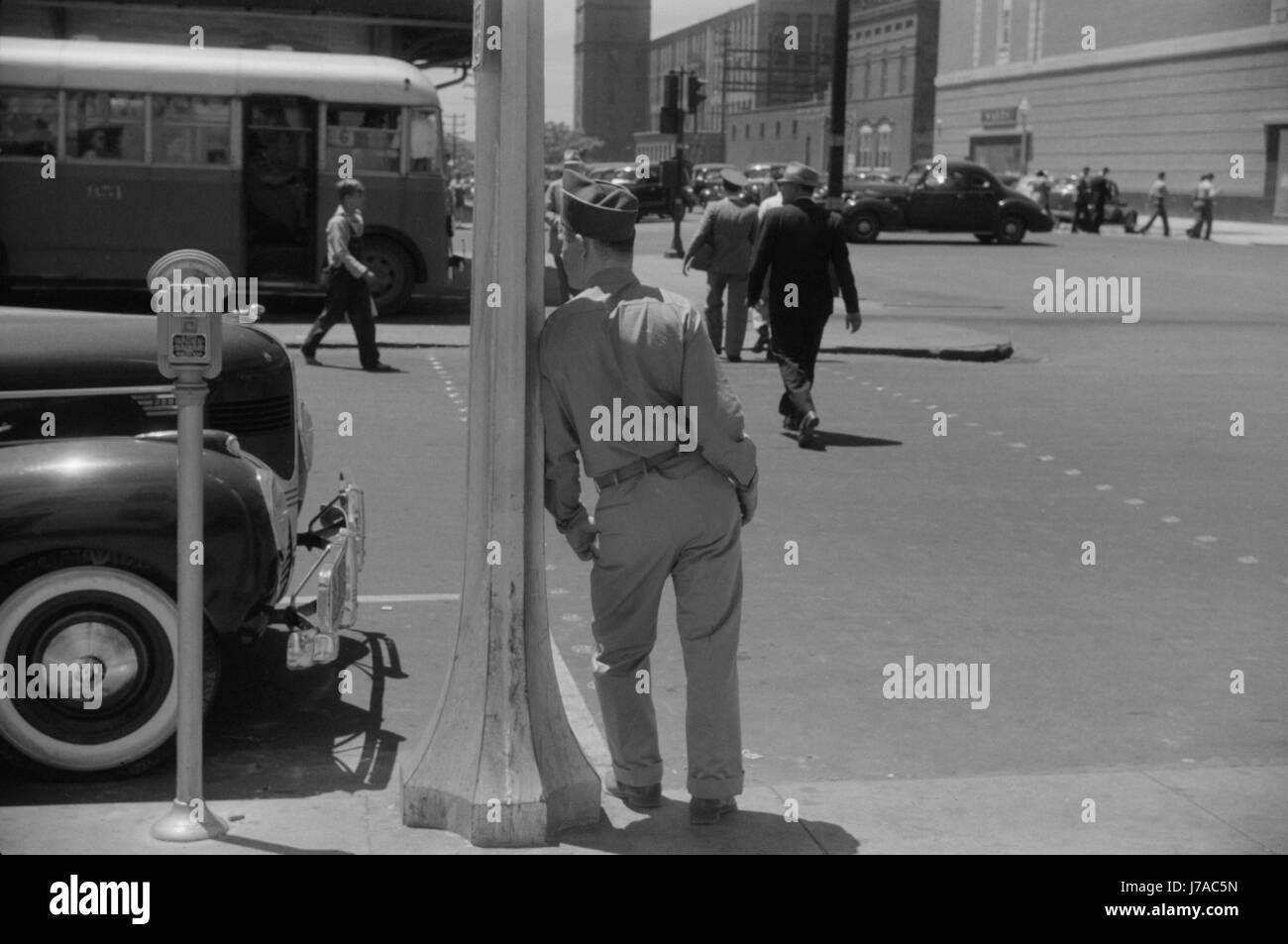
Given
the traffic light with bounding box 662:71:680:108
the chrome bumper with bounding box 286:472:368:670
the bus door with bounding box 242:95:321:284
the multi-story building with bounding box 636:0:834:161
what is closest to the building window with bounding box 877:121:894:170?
the multi-story building with bounding box 636:0:834:161

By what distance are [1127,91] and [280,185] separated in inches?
1984

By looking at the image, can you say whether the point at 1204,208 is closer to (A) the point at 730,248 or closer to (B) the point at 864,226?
(B) the point at 864,226

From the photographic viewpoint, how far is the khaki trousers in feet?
15.0

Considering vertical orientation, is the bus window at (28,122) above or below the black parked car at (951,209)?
above

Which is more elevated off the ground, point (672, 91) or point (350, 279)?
point (672, 91)

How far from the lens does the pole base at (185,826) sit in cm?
440

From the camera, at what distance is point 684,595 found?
4.68 metres

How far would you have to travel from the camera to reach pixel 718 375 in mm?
4656

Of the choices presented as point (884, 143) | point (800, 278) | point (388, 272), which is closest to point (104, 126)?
point (388, 272)

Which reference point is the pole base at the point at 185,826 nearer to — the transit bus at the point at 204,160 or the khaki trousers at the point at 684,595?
the khaki trousers at the point at 684,595

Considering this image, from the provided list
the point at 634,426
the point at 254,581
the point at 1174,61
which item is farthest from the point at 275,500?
the point at 1174,61

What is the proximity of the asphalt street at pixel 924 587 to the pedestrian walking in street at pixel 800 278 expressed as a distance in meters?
0.52

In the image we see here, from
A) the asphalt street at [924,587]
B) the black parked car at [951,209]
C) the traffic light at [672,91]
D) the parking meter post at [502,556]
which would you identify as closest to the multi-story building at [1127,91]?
the black parked car at [951,209]

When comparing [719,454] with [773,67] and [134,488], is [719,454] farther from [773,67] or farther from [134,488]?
[773,67]
